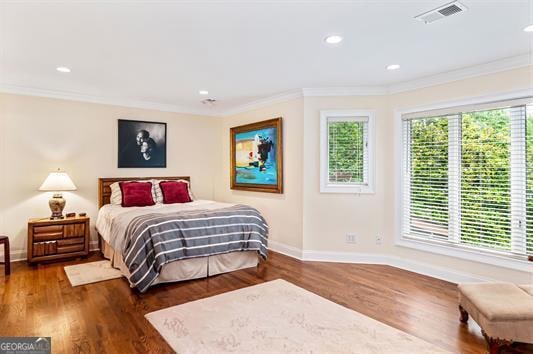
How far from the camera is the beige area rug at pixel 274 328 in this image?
224 cm

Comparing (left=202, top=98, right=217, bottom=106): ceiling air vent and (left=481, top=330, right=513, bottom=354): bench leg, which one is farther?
(left=202, top=98, right=217, bottom=106): ceiling air vent

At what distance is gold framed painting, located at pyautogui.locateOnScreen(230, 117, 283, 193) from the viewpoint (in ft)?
16.1

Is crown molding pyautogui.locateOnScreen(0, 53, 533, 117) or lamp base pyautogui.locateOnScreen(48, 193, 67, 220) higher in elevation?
crown molding pyautogui.locateOnScreen(0, 53, 533, 117)

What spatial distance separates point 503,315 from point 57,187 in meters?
5.00

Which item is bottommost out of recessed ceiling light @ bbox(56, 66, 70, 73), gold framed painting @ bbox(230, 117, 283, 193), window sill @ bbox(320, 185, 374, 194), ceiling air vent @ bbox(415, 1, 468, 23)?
window sill @ bbox(320, 185, 374, 194)

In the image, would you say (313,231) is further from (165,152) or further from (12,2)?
(12,2)

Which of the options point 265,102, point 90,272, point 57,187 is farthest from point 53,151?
point 265,102

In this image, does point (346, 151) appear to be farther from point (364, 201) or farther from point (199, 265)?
point (199, 265)

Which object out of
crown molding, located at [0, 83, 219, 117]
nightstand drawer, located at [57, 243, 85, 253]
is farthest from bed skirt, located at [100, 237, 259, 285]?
crown molding, located at [0, 83, 219, 117]

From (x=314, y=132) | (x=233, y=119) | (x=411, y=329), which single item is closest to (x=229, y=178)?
(x=233, y=119)

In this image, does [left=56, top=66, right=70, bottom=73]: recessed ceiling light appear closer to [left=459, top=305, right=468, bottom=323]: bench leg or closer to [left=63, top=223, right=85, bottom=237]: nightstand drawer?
[left=63, top=223, right=85, bottom=237]: nightstand drawer

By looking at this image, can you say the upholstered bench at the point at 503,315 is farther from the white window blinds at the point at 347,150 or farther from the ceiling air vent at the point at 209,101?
the ceiling air vent at the point at 209,101

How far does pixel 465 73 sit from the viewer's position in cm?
354

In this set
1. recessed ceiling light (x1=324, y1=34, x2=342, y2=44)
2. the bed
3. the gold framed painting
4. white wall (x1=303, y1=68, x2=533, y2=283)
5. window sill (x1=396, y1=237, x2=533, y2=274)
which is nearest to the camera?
recessed ceiling light (x1=324, y1=34, x2=342, y2=44)
